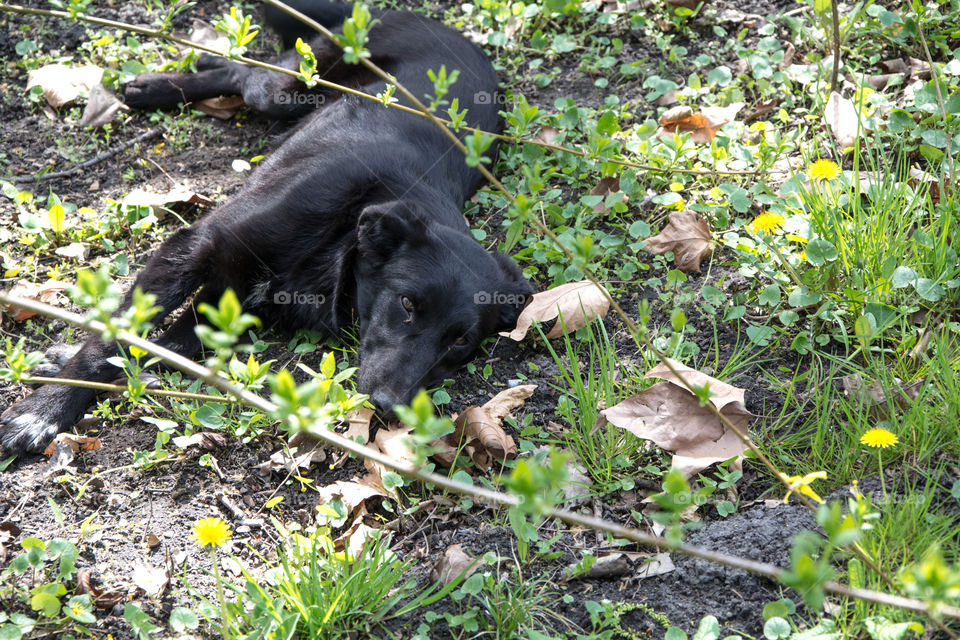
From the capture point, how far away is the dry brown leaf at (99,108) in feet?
14.5

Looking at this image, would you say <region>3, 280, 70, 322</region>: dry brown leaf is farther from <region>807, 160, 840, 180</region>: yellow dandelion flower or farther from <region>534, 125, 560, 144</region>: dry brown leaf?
<region>807, 160, 840, 180</region>: yellow dandelion flower

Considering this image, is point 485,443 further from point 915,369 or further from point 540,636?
point 915,369

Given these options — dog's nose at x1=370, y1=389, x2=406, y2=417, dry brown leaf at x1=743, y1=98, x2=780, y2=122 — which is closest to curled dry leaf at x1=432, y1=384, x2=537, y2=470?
dog's nose at x1=370, y1=389, x2=406, y2=417

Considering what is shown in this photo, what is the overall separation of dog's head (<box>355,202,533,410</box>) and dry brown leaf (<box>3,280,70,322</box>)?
1.28m

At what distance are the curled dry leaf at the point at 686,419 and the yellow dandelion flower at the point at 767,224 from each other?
0.70m

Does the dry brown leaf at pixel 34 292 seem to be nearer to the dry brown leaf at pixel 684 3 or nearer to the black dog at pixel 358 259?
the black dog at pixel 358 259

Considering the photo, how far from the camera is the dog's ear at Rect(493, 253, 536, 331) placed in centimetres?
342

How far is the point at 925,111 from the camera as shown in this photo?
3719 mm

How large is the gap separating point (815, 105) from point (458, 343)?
2168mm

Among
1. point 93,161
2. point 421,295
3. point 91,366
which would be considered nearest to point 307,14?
point 93,161

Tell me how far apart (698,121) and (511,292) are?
150 cm

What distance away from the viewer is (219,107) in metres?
4.73

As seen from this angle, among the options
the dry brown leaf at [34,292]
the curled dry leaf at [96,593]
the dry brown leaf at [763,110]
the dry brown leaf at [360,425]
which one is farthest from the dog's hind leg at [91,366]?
the dry brown leaf at [763,110]

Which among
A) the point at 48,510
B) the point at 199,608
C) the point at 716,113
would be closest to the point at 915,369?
the point at 716,113
